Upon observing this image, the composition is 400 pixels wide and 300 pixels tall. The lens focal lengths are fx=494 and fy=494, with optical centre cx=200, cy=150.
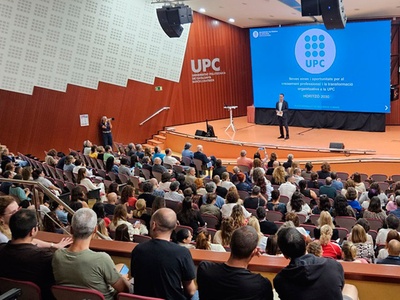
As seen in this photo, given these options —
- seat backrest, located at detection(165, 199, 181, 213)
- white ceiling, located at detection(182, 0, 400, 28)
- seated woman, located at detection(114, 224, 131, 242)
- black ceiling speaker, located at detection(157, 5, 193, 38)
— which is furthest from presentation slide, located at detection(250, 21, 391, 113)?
seated woman, located at detection(114, 224, 131, 242)

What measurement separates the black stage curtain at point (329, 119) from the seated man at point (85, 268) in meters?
14.7

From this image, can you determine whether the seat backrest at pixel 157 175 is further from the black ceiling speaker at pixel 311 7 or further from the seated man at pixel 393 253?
the seated man at pixel 393 253

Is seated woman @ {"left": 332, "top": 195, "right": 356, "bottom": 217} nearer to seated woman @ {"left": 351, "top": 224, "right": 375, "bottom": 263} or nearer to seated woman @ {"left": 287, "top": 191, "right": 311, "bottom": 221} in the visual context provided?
seated woman @ {"left": 287, "top": 191, "right": 311, "bottom": 221}

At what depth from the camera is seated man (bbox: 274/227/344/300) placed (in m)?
2.60

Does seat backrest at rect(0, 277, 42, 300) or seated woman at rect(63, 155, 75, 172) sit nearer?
seat backrest at rect(0, 277, 42, 300)

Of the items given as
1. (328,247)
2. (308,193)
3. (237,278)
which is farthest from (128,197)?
(237,278)

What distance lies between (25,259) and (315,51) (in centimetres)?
1543

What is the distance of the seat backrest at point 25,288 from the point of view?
297 cm

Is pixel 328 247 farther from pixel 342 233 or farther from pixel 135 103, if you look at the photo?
pixel 135 103

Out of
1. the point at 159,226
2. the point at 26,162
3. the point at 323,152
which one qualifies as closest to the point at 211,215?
the point at 159,226

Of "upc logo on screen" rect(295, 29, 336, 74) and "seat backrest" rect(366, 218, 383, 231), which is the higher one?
"upc logo on screen" rect(295, 29, 336, 74)

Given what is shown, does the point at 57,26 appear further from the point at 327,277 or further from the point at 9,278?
the point at 327,277

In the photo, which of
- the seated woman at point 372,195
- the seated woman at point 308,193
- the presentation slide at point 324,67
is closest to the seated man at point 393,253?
the seated woman at point 372,195

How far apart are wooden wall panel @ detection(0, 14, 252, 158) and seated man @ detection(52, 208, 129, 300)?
35.8 ft
